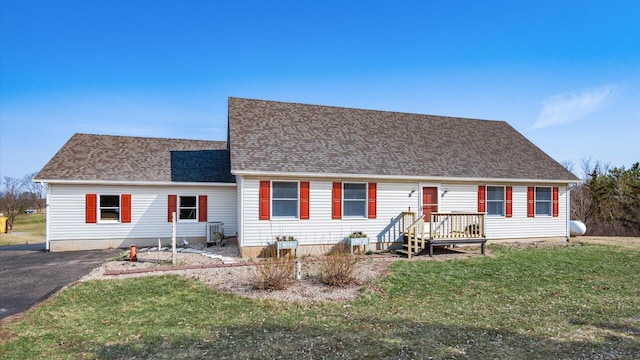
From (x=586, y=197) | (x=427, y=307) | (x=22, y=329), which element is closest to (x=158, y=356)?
(x=22, y=329)

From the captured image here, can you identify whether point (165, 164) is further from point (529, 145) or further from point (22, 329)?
point (529, 145)

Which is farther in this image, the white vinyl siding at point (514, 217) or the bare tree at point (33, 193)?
the bare tree at point (33, 193)

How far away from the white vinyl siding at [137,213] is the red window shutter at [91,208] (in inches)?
6.1

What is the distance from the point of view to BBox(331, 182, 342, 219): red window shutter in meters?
12.5

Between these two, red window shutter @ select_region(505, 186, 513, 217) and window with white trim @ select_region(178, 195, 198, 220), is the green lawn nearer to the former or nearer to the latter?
red window shutter @ select_region(505, 186, 513, 217)

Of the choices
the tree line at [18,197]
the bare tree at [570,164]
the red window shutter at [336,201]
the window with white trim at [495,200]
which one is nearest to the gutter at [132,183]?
the red window shutter at [336,201]

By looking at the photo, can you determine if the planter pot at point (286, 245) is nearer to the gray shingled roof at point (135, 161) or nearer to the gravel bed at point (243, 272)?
the gravel bed at point (243, 272)

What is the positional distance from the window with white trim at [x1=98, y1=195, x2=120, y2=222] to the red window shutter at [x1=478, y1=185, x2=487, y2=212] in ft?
49.2

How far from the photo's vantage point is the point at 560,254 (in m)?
12.4

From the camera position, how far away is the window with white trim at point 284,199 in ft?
39.3

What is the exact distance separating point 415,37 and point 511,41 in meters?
3.82

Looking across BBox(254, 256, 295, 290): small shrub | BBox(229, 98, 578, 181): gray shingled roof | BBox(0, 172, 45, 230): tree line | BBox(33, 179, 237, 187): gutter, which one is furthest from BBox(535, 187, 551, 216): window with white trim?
BBox(0, 172, 45, 230): tree line

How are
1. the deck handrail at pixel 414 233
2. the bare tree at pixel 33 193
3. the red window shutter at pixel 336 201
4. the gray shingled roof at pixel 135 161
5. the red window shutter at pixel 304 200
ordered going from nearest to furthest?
the deck handrail at pixel 414 233, the red window shutter at pixel 304 200, the red window shutter at pixel 336 201, the gray shingled roof at pixel 135 161, the bare tree at pixel 33 193

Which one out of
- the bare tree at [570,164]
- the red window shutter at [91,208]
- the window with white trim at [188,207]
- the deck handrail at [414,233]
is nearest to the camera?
the deck handrail at [414,233]
